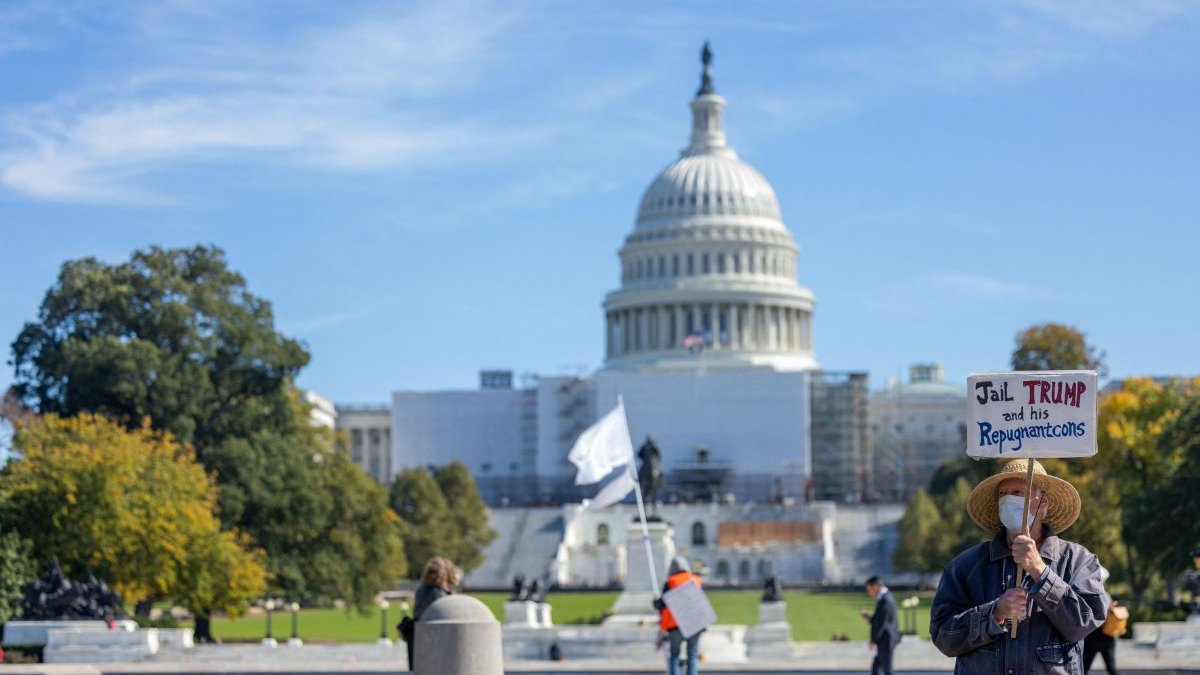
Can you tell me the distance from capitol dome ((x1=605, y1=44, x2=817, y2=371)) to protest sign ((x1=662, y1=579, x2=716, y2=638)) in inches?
5093

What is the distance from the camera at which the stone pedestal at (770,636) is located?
42.4 meters

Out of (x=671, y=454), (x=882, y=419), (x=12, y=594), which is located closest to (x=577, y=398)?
(x=671, y=454)

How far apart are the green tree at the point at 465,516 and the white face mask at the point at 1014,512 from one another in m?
90.6

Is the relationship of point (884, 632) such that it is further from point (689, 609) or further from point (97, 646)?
point (97, 646)

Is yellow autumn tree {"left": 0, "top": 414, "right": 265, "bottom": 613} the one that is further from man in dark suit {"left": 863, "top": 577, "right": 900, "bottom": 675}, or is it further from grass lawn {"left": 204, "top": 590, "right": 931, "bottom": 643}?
man in dark suit {"left": 863, "top": 577, "right": 900, "bottom": 675}

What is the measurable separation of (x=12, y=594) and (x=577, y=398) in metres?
115

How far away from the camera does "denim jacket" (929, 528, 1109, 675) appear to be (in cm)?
948

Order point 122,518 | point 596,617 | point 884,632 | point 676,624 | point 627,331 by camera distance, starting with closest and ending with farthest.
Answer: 1. point 884,632
2. point 676,624
3. point 122,518
4. point 596,617
5. point 627,331

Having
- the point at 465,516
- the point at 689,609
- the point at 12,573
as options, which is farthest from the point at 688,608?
the point at 465,516

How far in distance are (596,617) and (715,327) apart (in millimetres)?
99140

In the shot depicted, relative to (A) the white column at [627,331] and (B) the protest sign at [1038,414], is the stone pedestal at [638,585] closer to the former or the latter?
(B) the protest sign at [1038,414]

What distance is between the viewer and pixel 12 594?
4250 cm

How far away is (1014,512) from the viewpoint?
32.0 ft

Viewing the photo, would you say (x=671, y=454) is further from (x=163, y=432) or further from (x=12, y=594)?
(x=12, y=594)
